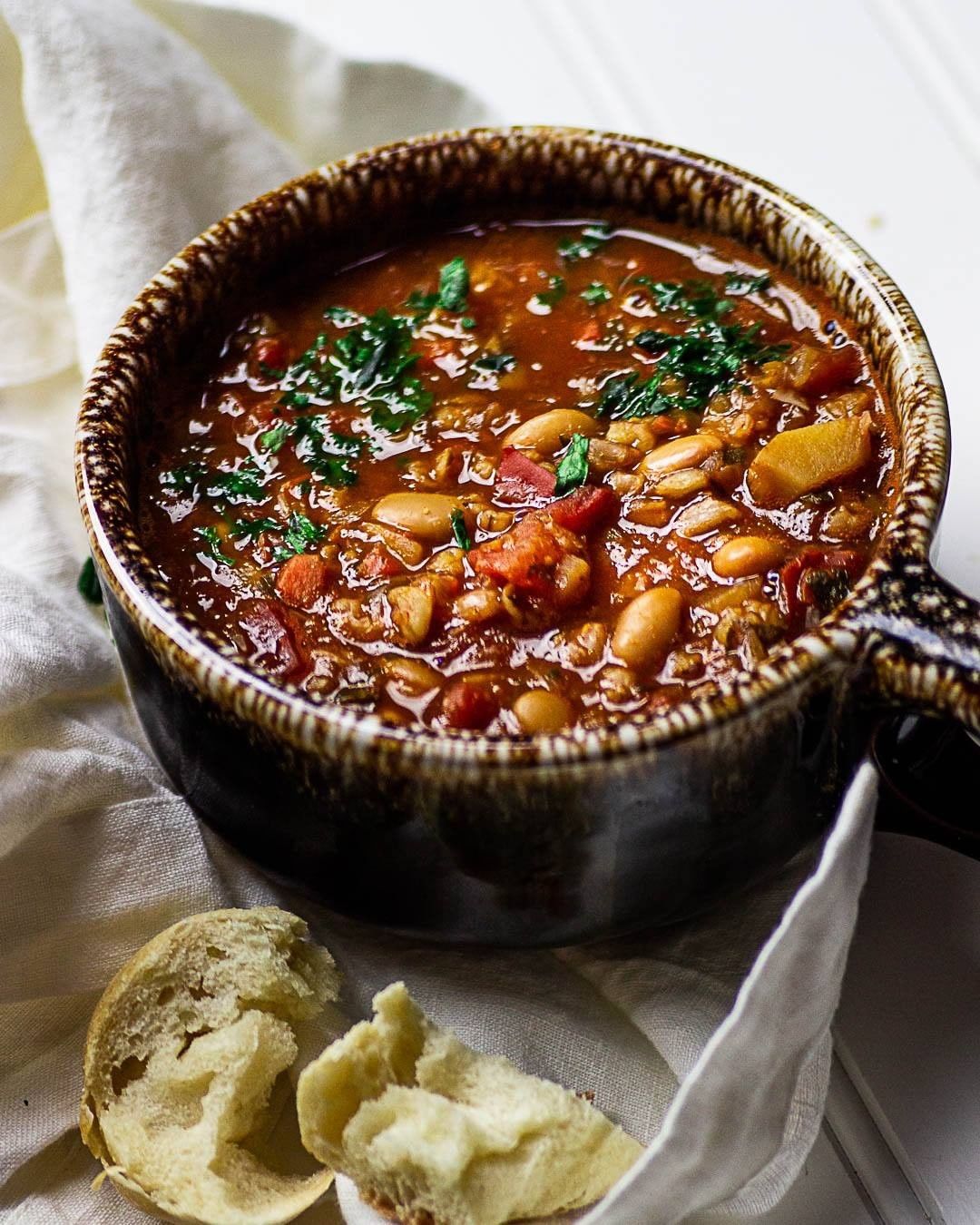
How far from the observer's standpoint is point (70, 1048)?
2629 millimetres

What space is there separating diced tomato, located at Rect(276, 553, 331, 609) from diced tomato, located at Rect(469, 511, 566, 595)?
9.6 inches

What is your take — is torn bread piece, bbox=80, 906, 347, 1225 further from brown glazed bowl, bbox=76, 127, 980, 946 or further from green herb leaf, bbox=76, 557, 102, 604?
green herb leaf, bbox=76, 557, 102, 604

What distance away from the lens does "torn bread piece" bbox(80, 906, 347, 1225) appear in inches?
93.3

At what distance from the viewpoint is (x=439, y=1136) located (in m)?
2.24

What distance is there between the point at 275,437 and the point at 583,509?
615 millimetres

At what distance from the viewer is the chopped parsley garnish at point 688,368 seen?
2.82m

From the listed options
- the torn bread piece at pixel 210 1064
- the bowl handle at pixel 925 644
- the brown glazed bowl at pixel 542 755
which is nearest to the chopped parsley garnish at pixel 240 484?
the brown glazed bowl at pixel 542 755

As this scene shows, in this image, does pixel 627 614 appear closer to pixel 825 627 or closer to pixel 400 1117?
pixel 825 627

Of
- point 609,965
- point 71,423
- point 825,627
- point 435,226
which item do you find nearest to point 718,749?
point 825,627

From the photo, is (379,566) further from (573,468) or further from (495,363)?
(495,363)

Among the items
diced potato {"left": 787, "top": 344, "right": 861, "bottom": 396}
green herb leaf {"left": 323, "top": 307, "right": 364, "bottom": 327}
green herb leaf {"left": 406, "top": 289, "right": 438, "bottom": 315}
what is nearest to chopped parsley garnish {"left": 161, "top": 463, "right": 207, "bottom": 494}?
green herb leaf {"left": 323, "top": 307, "right": 364, "bottom": 327}

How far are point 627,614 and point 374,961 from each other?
0.75m

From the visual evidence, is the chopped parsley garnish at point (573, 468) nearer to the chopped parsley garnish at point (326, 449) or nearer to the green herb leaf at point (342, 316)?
the chopped parsley garnish at point (326, 449)

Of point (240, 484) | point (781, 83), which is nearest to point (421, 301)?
point (240, 484)
